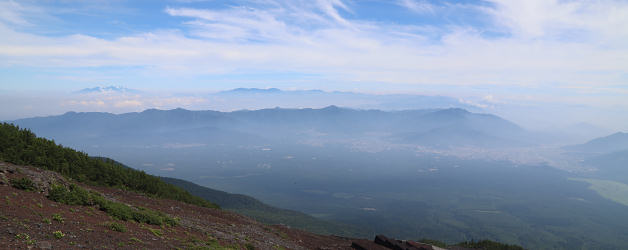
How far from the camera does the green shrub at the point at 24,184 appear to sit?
21188mm

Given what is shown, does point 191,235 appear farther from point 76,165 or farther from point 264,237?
point 76,165

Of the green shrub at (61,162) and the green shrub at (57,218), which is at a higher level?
the green shrub at (61,162)

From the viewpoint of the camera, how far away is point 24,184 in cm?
2147

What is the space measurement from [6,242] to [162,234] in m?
9.55

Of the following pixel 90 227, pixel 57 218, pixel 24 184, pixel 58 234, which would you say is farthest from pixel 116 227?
pixel 24 184

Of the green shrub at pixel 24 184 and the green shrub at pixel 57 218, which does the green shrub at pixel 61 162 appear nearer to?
the green shrub at pixel 24 184

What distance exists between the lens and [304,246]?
35625 millimetres

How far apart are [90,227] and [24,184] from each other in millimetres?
7446

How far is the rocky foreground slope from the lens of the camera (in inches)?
618

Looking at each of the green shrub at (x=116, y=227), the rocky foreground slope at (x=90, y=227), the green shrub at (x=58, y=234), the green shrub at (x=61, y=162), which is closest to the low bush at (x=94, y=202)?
the rocky foreground slope at (x=90, y=227)

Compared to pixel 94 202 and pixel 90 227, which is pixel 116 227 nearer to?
pixel 90 227

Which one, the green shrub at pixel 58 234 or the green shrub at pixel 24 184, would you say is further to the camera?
the green shrub at pixel 24 184

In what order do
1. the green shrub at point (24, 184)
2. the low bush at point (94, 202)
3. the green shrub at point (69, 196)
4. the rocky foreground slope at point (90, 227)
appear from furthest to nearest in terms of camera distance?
1. the low bush at point (94, 202)
2. the green shrub at point (69, 196)
3. the green shrub at point (24, 184)
4. the rocky foreground slope at point (90, 227)

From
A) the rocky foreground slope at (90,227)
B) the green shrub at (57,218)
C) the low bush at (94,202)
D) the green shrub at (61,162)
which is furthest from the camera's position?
the green shrub at (61,162)
